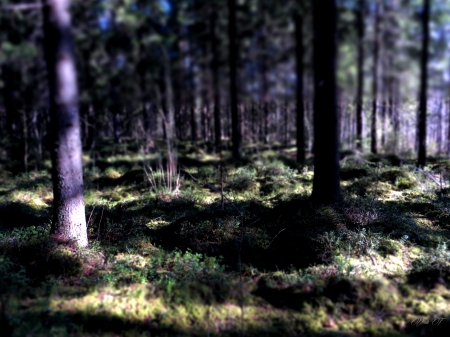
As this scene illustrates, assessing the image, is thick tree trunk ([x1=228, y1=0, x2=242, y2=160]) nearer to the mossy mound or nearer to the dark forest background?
the dark forest background

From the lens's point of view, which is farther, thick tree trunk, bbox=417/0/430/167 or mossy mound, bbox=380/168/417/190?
thick tree trunk, bbox=417/0/430/167

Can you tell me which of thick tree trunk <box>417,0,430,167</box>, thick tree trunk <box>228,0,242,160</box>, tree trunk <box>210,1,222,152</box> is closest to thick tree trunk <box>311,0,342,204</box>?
thick tree trunk <box>417,0,430,167</box>

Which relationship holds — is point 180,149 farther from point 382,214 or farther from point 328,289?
point 328,289

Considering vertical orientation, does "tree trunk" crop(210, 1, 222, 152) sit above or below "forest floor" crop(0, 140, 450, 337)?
above

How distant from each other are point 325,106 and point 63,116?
470 centimetres

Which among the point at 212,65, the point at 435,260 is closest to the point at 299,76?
the point at 212,65

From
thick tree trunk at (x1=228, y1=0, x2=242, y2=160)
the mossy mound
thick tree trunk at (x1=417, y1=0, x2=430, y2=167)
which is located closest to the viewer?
the mossy mound

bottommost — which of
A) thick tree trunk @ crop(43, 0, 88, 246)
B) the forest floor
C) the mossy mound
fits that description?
the forest floor

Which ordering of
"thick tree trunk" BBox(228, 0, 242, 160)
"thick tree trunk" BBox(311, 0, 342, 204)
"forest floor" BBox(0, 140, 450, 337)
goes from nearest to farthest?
"forest floor" BBox(0, 140, 450, 337) → "thick tree trunk" BBox(311, 0, 342, 204) → "thick tree trunk" BBox(228, 0, 242, 160)

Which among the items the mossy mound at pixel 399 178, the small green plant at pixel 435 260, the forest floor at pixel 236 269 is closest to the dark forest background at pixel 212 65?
the mossy mound at pixel 399 178

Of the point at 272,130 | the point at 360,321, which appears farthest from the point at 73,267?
the point at 272,130

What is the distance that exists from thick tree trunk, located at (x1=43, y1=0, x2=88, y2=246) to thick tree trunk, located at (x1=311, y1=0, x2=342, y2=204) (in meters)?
4.44

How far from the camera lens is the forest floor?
11.1 ft

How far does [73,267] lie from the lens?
4.64 meters
